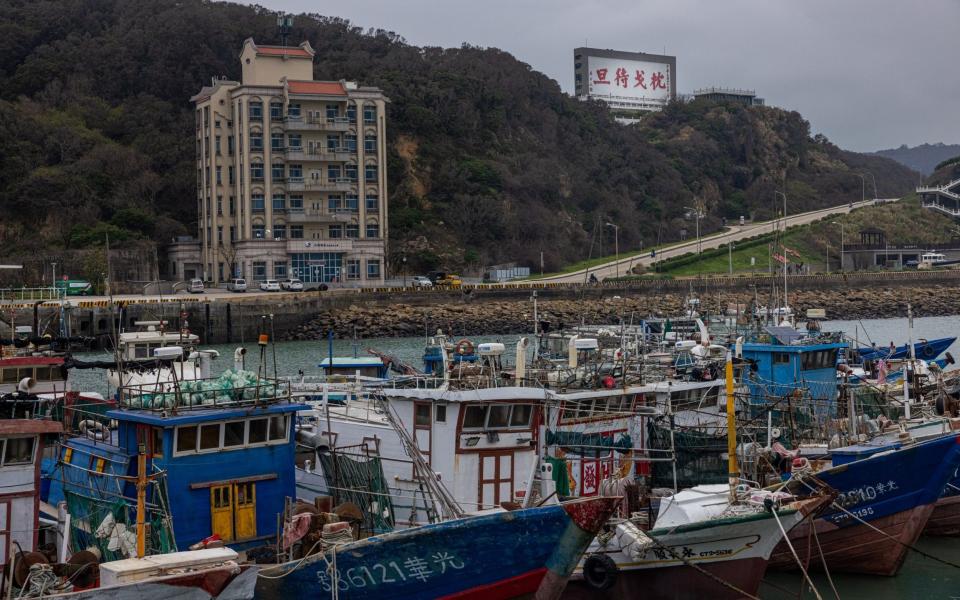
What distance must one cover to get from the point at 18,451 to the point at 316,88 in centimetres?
7852

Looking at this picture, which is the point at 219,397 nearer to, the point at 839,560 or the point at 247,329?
the point at 839,560

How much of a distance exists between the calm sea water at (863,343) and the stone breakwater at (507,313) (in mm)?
2303

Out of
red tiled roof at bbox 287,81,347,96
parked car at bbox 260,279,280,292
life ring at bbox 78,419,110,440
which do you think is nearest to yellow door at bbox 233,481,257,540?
life ring at bbox 78,419,110,440

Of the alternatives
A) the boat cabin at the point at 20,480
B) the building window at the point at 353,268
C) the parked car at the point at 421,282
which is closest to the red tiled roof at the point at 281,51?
the building window at the point at 353,268

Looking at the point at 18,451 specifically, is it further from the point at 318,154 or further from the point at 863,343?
the point at 318,154

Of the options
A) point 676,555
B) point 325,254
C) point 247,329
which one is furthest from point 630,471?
point 325,254

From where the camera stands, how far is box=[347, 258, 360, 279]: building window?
309ft

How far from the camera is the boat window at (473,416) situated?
839 inches

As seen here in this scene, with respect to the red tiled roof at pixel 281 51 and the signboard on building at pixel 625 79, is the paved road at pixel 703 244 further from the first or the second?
the signboard on building at pixel 625 79

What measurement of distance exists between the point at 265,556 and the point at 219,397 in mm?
2961

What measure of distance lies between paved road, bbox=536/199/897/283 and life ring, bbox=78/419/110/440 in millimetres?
70475

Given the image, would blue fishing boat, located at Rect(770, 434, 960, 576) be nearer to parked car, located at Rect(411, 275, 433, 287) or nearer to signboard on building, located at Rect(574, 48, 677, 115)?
parked car, located at Rect(411, 275, 433, 287)

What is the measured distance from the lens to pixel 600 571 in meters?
19.3

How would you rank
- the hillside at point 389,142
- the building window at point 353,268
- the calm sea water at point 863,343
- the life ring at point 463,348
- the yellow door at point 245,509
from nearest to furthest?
the yellow door at point 245,509, the calm sea water at point 863,343, the life ring at point 463,348, the building window at point 353,268, the hillside at point 389,142
